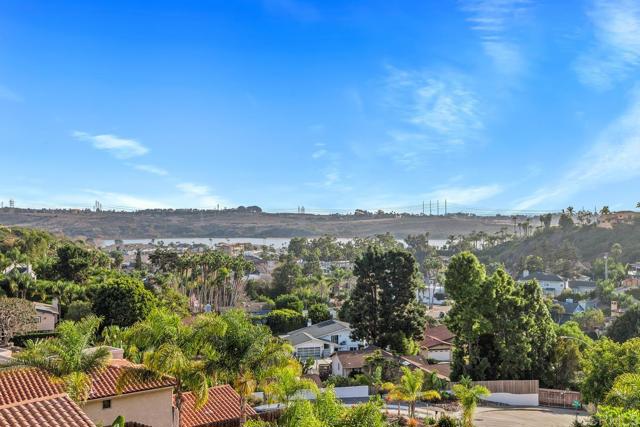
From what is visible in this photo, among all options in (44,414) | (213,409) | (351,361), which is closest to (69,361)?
(213,409)

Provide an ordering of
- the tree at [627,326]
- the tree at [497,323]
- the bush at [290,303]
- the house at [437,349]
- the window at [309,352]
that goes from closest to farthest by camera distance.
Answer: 1. the tree at [497,323]
2. the tree at [627,326]
3. the window at [309,352]
4. the house at [437,349]
5. the bush at [290,303]

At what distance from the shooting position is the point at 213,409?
78.7 feet

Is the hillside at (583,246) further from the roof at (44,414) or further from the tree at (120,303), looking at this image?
the roof at (44,414)

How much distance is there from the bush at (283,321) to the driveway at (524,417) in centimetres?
3368

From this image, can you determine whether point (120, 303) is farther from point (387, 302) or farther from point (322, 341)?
point (387, 302)

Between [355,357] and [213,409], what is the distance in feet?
81.6

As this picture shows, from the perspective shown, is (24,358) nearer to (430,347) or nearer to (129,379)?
(129,379)

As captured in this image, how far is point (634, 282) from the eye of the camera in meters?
120

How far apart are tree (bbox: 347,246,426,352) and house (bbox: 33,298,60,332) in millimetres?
27097

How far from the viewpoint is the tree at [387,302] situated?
169ft

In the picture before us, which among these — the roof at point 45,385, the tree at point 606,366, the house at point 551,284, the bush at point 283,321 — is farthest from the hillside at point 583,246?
the roof at point 45,385

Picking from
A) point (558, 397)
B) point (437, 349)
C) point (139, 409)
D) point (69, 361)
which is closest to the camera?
point (69, 361)

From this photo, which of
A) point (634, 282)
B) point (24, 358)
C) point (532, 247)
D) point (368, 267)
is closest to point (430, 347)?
point (368, 267)

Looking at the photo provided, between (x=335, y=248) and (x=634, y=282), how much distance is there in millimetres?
90913
